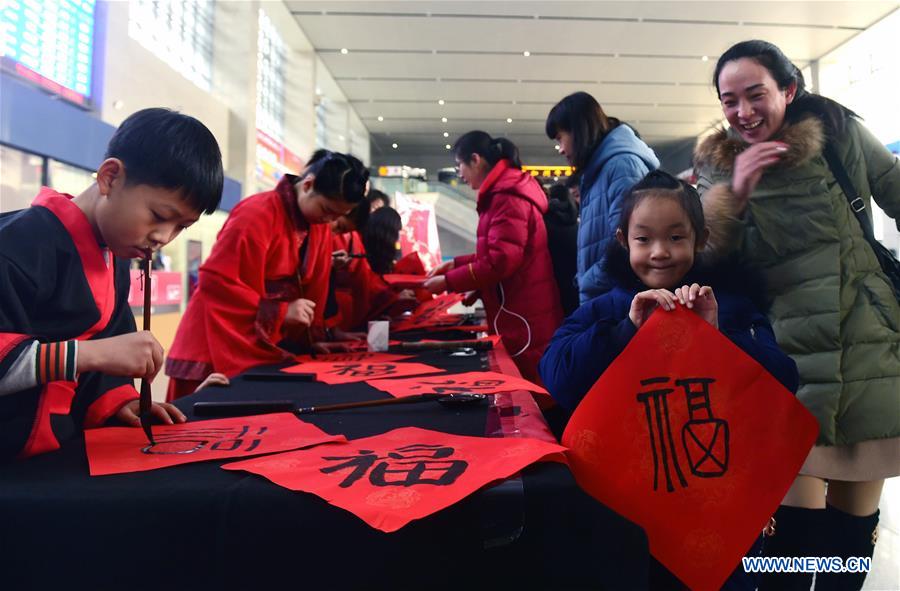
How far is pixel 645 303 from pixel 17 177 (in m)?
3.21

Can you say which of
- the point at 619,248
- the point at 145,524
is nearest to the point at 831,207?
the point at 619,248

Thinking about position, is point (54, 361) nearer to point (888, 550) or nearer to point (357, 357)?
point (357, 357)

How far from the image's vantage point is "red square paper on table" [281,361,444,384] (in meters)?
1.26

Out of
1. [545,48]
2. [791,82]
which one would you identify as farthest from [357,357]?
[545,48]

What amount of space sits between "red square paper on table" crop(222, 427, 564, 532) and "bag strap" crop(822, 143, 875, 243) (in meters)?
0.96

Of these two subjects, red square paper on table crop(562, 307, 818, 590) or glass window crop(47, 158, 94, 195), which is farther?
glass window crop(47, 158, 94, 195)

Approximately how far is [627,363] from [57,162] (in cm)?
349

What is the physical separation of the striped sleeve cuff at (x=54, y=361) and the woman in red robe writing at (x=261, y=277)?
0.77 meters

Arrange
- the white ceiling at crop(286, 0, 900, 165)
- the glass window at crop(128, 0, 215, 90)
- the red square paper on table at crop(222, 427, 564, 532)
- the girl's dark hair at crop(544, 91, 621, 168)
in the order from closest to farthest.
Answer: the red square paper on table at crop(222, 427, 564, 532) < the girl's dark hair at crop(544, 91, 621, 168) < the glass window at crop(128, 0, 215, 90) < the white ceiling at crop(286, 0, 900, 165)

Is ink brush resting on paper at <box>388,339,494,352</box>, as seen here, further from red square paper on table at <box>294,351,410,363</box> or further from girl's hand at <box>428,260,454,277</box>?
girl's hand at <box>428,260,454,277</box>

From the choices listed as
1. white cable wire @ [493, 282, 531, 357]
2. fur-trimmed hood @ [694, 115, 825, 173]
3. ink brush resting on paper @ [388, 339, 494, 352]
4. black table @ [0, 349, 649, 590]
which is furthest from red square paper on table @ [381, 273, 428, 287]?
black table @ [0, 349, 649, 590]

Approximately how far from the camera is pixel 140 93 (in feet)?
13.7

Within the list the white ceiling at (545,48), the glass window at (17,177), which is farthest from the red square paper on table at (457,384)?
the white ceiling at (545,48)

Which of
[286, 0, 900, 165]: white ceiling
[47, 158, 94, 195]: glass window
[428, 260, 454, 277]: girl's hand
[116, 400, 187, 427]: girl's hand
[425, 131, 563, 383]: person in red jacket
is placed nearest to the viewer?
[116, 400, 187, 427]: girl's hand
